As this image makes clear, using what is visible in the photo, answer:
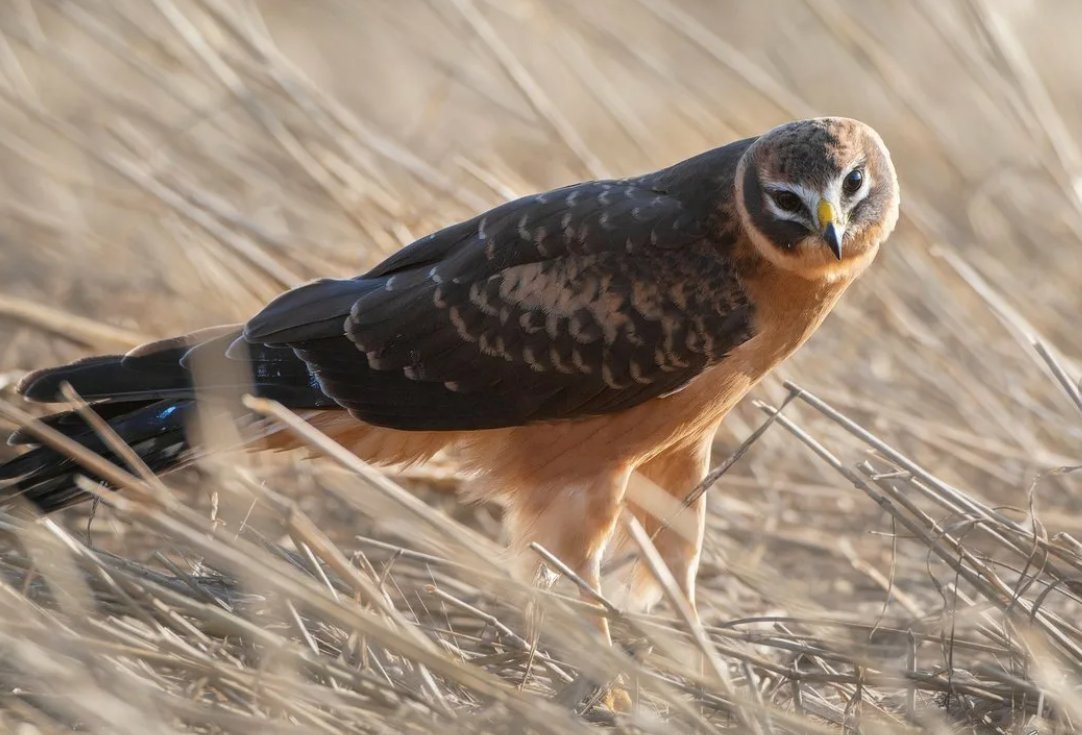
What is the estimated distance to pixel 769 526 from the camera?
14.2ft

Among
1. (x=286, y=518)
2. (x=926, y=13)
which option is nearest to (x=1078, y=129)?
(x=926, y=13)

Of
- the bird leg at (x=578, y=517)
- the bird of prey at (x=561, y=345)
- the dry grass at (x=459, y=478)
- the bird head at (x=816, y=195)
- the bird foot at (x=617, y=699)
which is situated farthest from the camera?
the bird leg at (x=578, y=517)

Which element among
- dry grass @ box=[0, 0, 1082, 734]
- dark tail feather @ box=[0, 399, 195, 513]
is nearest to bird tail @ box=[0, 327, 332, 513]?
dark tail feather @ box=[0, 399, 195, 513]

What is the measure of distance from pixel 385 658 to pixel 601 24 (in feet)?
8.90

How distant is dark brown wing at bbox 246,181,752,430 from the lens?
138 inches

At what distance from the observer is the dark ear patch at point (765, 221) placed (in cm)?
334

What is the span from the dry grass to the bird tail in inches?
8.6

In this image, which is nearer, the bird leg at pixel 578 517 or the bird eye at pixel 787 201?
the bird eye at pixel 787 201

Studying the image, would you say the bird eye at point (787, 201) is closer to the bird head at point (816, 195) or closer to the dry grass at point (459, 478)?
the bird head at point (816, 195)

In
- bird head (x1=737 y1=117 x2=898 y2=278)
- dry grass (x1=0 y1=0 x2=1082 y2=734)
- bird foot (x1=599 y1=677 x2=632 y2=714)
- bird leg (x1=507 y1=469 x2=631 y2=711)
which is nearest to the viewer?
dry grass (x1=0 y1=0 x2=1082 y2=734)

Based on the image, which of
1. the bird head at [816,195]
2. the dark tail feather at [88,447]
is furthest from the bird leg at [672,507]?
the dark tail feather at [88,447]

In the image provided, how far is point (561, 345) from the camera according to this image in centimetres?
361

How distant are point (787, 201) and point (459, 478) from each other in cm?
151

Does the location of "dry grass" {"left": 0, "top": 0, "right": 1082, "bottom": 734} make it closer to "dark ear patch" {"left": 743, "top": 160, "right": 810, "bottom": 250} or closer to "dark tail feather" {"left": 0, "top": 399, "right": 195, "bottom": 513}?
"dark tail feather" {"left": 0, "top": 399, "right": 195, "bottom": 513}
